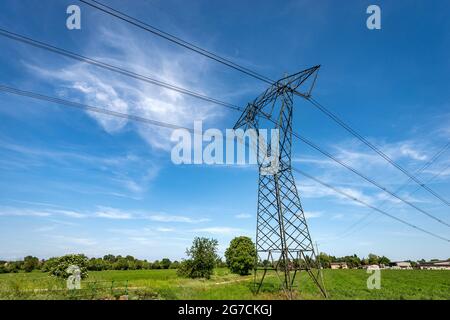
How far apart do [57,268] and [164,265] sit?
64.4 meters

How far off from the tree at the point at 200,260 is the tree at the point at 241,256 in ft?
78.7

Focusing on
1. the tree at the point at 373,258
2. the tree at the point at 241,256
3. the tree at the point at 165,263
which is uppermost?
the tree at the point at 241,256

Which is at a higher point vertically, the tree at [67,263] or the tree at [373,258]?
the tree at [67,263]

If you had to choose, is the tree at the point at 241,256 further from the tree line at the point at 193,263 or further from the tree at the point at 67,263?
the tree at the point at 67,263

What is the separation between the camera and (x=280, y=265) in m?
20.0

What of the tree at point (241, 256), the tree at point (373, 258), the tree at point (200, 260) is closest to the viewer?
the tree at point (200, 260)

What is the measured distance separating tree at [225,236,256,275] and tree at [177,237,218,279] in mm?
23985

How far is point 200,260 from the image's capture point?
4528cm

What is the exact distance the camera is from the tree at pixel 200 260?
45.3 m

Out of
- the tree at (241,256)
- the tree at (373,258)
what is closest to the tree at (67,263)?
the tree at (241,256)

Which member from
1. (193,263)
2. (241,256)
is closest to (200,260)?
(193,263)

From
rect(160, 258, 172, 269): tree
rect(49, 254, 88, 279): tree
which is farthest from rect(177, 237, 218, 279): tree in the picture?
rect(160, 258, 172, 269): tree
